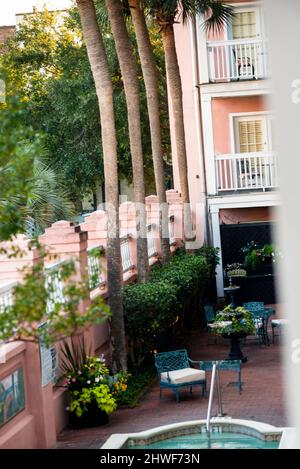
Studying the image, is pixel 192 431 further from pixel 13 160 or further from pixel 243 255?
pixel 243 255

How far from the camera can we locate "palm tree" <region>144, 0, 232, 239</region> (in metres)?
23.1

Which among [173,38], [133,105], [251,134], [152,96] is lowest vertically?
[251,134]

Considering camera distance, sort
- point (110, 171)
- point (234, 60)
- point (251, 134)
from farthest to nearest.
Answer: point (251, 134)
point (234, 60)
point (110, 171)

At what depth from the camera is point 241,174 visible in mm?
27031

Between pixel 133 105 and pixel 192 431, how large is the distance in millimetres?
8488

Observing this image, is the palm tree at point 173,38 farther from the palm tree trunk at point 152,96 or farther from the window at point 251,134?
the window at point 251,134

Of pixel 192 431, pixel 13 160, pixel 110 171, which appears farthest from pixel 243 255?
pixel 13 160

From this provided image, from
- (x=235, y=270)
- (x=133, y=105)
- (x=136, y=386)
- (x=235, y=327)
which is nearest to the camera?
(x=136, y=386)

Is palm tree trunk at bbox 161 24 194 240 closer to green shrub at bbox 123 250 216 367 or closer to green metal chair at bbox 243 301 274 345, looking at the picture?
green shrub at bbox 123 250 216 367

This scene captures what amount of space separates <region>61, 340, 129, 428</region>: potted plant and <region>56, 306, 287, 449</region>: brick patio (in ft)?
0.79

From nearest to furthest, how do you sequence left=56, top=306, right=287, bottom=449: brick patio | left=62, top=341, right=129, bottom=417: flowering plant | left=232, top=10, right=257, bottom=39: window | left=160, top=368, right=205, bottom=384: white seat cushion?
left=56, top=306, right=287, bottom=449: brick patio
left=62, top=341, right=129, bottom=417: flowering plant
left=160, top=368, right=205, bottom=384: white seat cushion
left=232, top=10, right=257, bottom=39: window

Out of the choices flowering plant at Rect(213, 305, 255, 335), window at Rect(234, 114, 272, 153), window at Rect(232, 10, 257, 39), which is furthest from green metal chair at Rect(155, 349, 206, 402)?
window at Rect(232, 10, 257, 39)
